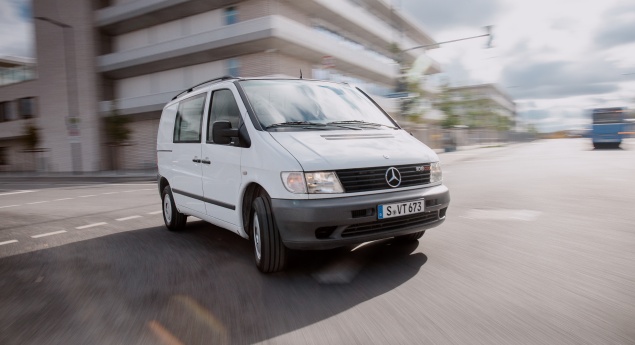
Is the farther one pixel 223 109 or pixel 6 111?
pixel 6 111

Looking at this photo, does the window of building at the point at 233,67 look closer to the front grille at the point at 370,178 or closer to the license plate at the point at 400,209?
the front grille at the point at 370,178

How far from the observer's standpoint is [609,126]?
2834 centimetres

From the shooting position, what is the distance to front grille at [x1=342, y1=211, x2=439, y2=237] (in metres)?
3.74

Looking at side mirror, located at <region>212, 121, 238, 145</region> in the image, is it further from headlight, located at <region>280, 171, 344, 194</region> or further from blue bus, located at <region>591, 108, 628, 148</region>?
blue bus, located at <region>591, 108, 628, 148</region>

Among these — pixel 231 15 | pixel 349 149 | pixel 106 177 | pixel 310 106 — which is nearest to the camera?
pixel 349 149

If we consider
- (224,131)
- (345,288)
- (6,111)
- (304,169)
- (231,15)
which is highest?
(231,15)

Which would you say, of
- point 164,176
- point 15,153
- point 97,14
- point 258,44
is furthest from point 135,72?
point 164,176

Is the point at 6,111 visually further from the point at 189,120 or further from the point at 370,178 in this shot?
the point at 370,178

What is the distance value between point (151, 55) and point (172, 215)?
2550 centimetres

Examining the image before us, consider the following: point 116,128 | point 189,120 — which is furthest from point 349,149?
point 116,128

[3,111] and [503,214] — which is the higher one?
[3,111]

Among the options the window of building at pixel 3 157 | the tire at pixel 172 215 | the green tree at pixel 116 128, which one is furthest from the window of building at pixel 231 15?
the window of building at pixel 3 157

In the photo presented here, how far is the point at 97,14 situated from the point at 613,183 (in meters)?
32.8

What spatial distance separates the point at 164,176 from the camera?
676 cm
